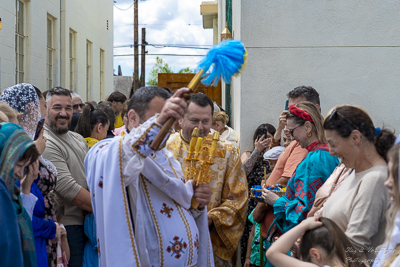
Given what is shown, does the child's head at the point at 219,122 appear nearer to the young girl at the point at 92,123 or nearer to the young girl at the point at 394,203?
the young girl at the point at 92,123

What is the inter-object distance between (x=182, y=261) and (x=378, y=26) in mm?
4743

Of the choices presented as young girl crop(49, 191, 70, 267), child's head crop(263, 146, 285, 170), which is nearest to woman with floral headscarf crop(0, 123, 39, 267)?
young girl crop(49, 191, 70, 267)

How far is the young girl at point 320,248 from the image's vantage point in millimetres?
2969

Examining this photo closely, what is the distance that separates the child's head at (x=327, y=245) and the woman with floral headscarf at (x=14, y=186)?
1.57 metres

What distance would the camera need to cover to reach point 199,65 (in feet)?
10.4

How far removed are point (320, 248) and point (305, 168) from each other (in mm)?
1185

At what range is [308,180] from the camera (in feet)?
13.3

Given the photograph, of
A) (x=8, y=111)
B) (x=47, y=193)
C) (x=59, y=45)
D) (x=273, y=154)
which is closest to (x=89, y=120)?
(x=47, y=193)

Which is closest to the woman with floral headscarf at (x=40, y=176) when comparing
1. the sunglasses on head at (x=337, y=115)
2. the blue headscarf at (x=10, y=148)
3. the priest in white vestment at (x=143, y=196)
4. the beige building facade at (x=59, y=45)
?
the priest in white vestment at (x=143, y=196)

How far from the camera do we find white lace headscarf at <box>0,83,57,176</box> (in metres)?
4.02

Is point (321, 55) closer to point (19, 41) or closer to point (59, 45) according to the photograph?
point (19, 41)

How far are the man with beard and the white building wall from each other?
2584mm

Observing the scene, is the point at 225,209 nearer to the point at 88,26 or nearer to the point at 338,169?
the point at 338,169

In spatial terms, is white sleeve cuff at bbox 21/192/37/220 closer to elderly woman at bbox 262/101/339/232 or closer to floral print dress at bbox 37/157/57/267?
floral print dress at bbox 37/157/57/267
